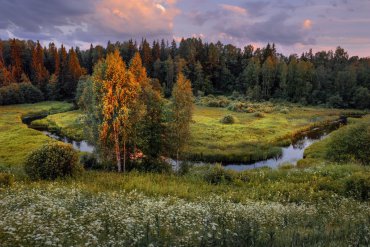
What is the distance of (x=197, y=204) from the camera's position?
1521 cm

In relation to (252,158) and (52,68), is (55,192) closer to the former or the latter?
(252,158)

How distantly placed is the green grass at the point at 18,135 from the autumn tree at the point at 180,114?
18154 millimetres

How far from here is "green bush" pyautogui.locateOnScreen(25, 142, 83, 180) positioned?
26516mm

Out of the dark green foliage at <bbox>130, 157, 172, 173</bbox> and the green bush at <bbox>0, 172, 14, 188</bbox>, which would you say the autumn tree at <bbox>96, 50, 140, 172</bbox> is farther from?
the green bush at <bbox>0, 172, 14, 188</bbox>

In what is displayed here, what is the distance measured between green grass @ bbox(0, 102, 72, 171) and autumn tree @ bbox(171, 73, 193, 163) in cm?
1815

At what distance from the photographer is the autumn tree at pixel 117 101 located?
3244cm

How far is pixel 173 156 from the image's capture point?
38.2 meters

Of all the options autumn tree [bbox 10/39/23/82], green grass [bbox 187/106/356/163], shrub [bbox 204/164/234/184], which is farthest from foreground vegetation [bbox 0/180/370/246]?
autumn tree [bbox 10/39/23/82]

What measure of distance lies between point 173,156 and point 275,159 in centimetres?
1741

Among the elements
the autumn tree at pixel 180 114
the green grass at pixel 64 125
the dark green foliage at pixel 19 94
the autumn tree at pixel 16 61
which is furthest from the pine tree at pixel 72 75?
the autumn tree at pixel 180 114

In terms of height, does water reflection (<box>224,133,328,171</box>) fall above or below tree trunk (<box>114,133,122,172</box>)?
below

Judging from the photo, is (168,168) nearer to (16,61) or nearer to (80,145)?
(80,145)


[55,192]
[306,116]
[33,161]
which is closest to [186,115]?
[33,161]

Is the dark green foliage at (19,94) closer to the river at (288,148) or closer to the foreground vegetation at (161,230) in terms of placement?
the river at (288,148)
